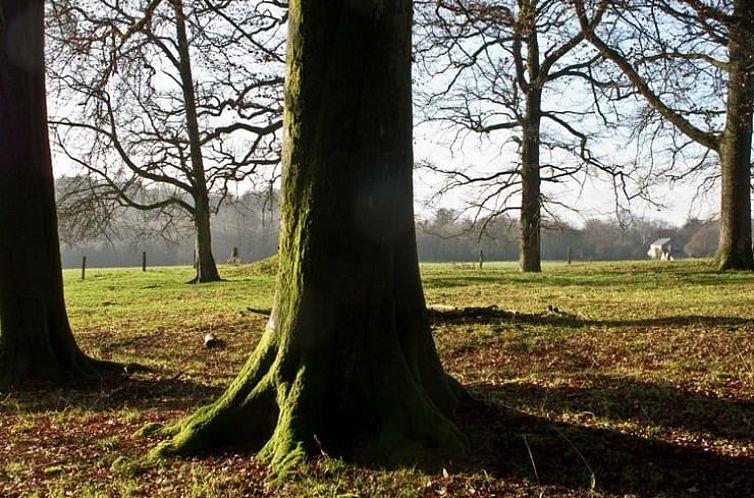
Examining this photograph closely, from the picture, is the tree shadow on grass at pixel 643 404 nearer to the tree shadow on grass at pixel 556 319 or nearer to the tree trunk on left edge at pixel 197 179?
the tree shadow on grass at pixel 556 319

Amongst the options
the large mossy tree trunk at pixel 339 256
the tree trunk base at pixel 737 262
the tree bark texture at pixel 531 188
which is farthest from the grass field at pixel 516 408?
the tree bark texture at pixel 531 188

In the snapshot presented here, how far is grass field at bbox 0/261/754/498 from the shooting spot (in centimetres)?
432

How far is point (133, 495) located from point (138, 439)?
49.8 inches

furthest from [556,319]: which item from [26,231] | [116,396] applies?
[26,231]

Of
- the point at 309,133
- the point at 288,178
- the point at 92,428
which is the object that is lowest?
the point at 92,428

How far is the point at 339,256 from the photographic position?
4.95m

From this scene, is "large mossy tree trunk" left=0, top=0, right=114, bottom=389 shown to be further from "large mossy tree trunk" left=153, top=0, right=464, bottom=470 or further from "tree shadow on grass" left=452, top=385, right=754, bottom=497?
"tree shadow on grass" left=452, top=385, right=754, bottom=497

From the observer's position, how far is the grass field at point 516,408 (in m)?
4.32

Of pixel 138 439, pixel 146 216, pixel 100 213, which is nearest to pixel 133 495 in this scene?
pixel 138 439

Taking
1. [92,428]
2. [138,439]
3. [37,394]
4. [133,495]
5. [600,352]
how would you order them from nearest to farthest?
1. [133,495]
2. [138,439]
3. [92,428]
4. [37,394]
5. [600,352]

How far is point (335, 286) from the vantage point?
4965mm

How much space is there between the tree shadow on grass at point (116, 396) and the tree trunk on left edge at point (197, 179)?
17.4 metres

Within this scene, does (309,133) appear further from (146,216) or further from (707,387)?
(146,216)

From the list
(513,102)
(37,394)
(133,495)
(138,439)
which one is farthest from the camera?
(513,102)
